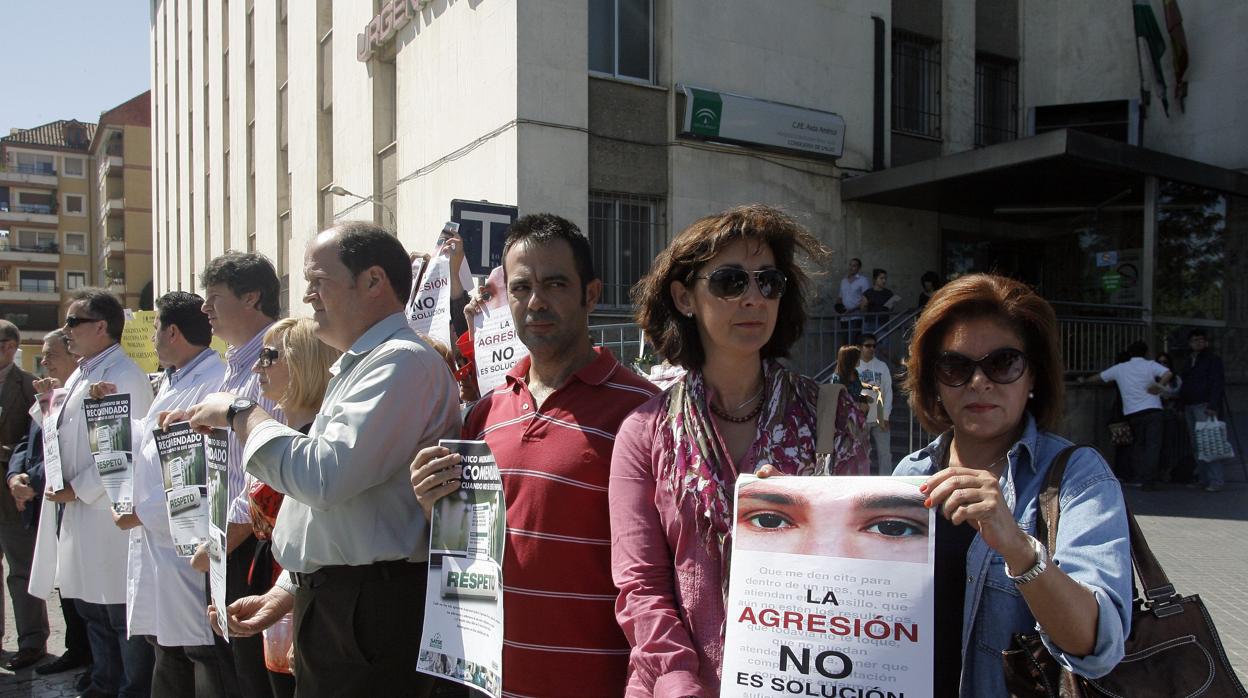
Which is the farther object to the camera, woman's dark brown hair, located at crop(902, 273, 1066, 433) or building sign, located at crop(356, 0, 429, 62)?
building sign, located at crop(356, 0, 429, 62)

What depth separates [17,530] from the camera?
6359mm

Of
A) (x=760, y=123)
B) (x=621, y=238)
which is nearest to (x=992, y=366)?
(x=621, y=238)

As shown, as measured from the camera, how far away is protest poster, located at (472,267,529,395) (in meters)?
3.72

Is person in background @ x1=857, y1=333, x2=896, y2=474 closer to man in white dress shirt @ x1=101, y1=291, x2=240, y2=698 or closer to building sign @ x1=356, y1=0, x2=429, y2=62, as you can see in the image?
man in white dress shirt @ x1=101, y1=291, x2=240, y2=698

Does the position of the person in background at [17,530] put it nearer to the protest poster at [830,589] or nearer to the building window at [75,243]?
the protest poster at [830,589]

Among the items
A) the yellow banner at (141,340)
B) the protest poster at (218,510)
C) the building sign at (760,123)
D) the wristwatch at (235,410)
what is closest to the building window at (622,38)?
the building sign at (760,123)

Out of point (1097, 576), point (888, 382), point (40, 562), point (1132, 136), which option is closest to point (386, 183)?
point (888, 382)

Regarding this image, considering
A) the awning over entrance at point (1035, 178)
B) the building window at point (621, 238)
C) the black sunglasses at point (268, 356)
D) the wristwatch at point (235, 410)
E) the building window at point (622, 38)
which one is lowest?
the wristwatch at point (235, 410)

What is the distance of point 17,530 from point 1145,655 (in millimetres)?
7141

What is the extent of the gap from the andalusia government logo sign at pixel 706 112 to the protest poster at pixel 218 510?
1209cm

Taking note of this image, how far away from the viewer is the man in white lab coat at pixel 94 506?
16.4 feet

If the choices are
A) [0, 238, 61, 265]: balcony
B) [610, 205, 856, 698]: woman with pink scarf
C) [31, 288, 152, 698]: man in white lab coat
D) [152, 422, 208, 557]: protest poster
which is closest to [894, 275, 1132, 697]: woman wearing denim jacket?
[610, 205, 856, 698]: woman with pink scarf

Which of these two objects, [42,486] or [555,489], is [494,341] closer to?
[555,489]

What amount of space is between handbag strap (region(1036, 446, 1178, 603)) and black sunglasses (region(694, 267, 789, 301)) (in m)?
0.74
